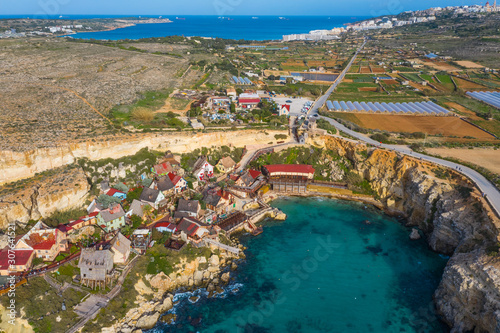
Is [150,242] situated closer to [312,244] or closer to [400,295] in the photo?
[312,244]

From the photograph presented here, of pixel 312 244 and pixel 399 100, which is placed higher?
pixel 399 100

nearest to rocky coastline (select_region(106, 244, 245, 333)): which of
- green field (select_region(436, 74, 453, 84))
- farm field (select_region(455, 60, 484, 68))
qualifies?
green field (select_region(436, 74, 453, 84))

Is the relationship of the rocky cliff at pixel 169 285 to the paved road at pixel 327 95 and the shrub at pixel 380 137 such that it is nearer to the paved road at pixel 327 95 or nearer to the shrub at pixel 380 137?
the shrub at pixel 380 137

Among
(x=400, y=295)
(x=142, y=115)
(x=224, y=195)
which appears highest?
(x=142, y=115)

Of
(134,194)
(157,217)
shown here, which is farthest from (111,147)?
(157,217)

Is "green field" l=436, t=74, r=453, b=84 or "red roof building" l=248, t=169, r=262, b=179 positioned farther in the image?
"green field" l=436, t=74, r=453, b=84

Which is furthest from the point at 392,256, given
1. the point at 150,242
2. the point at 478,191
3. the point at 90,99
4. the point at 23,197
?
the point at 90,99

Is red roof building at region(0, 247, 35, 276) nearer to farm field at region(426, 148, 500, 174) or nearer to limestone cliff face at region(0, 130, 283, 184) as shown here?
limestone cliff face at region(0, 130, 283, 184)

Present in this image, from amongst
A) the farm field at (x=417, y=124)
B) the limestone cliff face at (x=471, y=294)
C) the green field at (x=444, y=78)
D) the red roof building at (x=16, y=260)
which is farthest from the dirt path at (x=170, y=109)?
the green field at (x=444, y=78)
